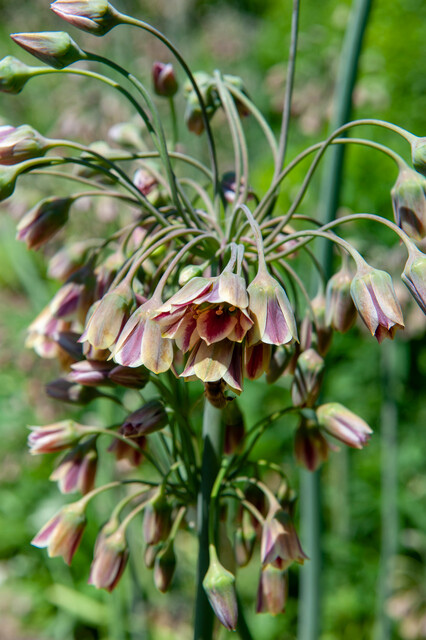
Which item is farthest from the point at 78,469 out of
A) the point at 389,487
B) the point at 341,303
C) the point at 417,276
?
the point at 389,487

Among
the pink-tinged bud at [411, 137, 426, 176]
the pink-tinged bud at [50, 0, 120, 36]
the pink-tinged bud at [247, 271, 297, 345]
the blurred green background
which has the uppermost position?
the pink-tinged bud at [50, 0, 120, 36]

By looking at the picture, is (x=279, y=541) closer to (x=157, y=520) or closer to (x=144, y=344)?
(x=157, y=520)

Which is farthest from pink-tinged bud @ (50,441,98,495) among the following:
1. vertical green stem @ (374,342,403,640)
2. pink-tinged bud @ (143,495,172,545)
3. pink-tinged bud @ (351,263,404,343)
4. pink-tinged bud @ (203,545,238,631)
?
vertical green stem @ (374,342,403,640)

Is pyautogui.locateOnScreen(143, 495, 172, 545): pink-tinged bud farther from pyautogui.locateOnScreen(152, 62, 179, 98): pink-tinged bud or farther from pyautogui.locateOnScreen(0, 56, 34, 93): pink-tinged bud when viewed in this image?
pyautogui.locateOnScreen(152, 62, 179, 98): pink-tinged bud

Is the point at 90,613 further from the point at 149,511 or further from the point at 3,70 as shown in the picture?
the point at 3,70

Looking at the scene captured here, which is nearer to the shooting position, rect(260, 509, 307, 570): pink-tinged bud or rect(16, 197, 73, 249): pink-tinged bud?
rect(260, 509, 307, 570): pink-tinged bud

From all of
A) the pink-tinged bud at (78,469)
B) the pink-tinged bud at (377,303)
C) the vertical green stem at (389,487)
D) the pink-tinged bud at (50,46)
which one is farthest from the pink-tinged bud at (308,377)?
the vertical green stem at (389,487)

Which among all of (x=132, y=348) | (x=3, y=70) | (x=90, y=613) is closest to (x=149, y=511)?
(x=132, y=348)

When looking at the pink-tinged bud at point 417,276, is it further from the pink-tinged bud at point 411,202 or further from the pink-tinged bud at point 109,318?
the pink-tinged bud at point 109,318
